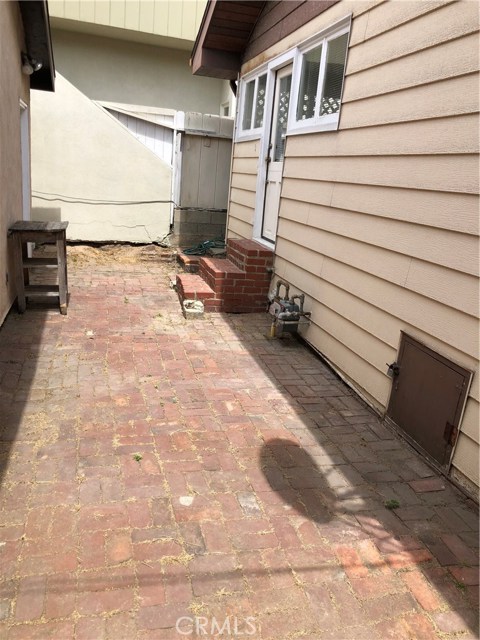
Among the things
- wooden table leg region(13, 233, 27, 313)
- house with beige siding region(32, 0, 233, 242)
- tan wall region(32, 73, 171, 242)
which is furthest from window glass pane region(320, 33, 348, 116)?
tan wall region(32, 73, 171, 242)

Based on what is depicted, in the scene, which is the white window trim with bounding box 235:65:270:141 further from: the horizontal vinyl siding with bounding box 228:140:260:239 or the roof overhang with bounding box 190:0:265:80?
the roof overhang with bounding box 190:0:265:80

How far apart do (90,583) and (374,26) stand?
4.03 m

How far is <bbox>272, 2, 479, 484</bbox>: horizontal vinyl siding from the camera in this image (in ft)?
8.70

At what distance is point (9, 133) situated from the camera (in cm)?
473

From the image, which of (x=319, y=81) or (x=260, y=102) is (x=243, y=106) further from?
(x=319, y=81)

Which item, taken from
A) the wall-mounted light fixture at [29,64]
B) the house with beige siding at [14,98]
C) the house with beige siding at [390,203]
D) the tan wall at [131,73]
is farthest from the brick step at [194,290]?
the tan wall at [131,73]

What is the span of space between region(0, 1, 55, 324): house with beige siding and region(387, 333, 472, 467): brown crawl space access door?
11.7ft

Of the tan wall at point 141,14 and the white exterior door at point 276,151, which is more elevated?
the tan wall at point 141,14

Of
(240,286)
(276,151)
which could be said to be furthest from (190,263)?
(276,151)

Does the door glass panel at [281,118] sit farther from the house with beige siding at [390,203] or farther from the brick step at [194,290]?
the brick step at [194,290]

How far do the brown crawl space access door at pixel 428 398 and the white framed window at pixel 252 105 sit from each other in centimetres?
424

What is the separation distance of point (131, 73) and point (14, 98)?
663 cm

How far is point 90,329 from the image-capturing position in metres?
4.74

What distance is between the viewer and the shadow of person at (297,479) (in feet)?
7.98
